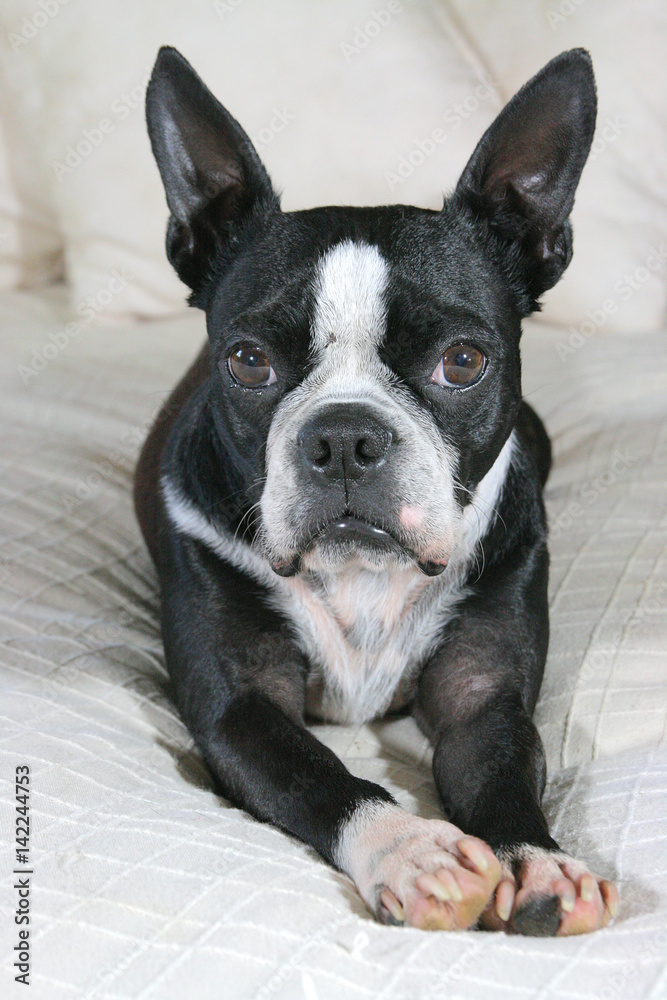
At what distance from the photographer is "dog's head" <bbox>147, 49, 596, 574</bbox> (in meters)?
1.57

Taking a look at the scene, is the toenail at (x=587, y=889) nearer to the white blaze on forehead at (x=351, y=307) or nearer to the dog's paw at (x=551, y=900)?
the dog's paw at (x=551, y=900)

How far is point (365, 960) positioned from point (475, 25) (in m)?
3.47

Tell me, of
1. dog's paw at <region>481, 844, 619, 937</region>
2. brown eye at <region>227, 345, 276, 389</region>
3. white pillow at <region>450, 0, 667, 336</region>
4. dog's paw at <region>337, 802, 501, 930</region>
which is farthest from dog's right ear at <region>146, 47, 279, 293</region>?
white pillow at <region>450, 0, 667, 336</region>

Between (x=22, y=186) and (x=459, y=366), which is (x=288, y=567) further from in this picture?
(x=22, y=186)

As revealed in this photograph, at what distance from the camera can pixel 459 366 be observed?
166 centimetres

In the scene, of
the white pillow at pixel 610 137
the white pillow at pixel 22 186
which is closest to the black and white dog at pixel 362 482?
the white pillow at pixel 610 137

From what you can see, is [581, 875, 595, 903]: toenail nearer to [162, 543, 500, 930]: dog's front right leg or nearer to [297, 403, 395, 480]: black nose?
[162, 543, 500, 930]: dog's front right leg

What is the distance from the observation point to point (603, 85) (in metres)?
3.59

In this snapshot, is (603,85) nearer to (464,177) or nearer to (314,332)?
(464,177)

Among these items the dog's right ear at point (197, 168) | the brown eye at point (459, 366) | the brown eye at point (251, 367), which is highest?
the dog's right ear at point (197, 168)

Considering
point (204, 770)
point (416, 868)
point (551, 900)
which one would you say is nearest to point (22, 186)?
point (204, 770)

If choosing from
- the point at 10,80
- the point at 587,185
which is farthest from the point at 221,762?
the point at 10,80

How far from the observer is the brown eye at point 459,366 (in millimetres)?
1659

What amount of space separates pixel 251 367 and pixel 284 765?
638 mm
